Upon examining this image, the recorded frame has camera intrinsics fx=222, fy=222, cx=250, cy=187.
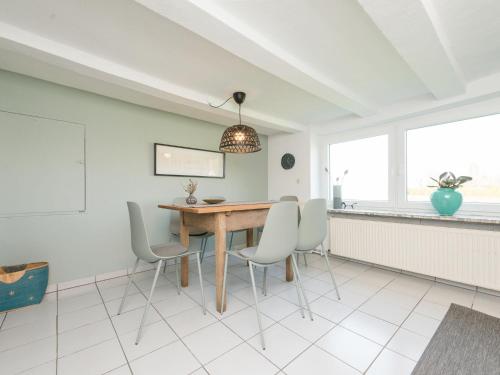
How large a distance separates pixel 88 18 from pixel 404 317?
3.10m

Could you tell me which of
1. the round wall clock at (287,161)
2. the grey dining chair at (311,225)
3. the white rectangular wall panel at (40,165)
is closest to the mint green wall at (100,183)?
the white rectangular wall panel at (40,165)

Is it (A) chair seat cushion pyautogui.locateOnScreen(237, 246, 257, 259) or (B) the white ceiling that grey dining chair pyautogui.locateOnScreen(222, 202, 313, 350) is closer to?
(A) chair seat cushion pyautogui.locateOnScreen(237, 246, 257, 259)

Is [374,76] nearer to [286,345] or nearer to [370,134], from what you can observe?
[370,134]

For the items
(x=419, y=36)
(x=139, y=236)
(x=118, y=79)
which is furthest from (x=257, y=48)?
(x=139, y=236)

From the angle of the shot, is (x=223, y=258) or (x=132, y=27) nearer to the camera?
(x=132, y=27)

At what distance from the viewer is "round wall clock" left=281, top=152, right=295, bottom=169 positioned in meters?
3.85

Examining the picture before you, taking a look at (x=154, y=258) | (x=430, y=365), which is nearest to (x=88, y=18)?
(x=154, y=258)

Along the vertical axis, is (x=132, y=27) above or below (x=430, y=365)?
above

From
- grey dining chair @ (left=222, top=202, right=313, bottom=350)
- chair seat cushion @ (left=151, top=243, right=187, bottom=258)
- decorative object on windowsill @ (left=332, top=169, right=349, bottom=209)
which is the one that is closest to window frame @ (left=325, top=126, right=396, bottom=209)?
decorative object on windowsill @ (left=332, top=169, right=349, bottom=209)

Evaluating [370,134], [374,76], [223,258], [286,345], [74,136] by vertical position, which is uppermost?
[374,76]

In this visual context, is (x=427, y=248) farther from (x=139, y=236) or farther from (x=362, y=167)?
(x=139, y=236)

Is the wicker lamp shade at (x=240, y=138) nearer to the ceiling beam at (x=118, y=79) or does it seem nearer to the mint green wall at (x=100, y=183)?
the ceiling beam at (x=118, y=79)

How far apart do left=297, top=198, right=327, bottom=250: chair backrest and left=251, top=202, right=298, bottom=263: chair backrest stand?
0.28m

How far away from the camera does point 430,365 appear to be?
4.19 feet
